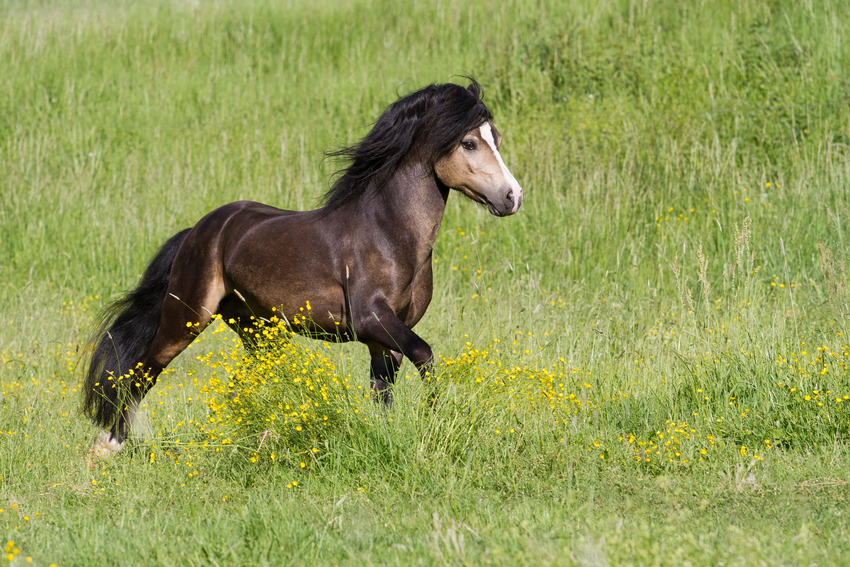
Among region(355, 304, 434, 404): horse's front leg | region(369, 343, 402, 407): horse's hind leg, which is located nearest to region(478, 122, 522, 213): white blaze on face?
region(355, 304, 434, 404): horse's front leg

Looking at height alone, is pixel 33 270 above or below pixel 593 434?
below

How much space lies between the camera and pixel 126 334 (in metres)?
5.73

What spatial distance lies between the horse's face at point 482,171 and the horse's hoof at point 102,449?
265 centimetres

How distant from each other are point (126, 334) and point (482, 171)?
9.26ft

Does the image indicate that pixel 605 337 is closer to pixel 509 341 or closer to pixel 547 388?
pixel 509 341

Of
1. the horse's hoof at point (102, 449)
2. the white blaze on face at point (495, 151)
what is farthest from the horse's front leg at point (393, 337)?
the horse's hoof at point (102, 449)

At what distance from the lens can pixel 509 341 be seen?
643 centimetres

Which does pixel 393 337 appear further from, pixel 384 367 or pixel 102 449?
pixel 102 449

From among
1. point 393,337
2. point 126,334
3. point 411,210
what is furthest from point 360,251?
point 126,334

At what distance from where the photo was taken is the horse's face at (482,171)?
14.9ft

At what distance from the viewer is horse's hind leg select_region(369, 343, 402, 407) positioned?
4.95 metres

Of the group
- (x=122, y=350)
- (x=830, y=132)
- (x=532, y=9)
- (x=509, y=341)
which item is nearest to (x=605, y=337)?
(x=509, y=341)

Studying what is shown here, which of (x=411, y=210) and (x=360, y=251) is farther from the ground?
(x=411, y=210)

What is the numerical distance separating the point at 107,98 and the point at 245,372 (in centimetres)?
917
